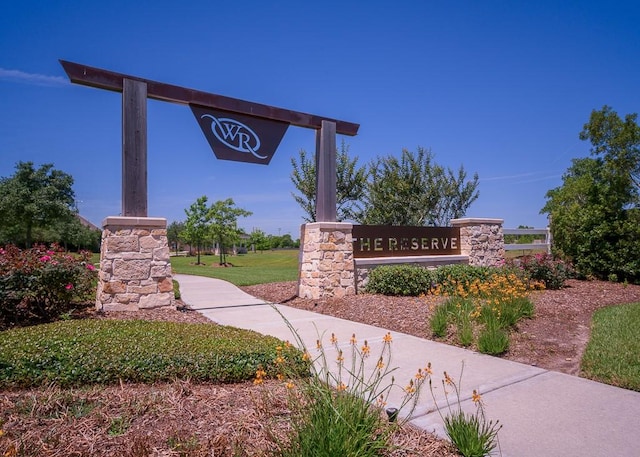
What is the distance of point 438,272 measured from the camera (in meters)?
Answer: 10.2

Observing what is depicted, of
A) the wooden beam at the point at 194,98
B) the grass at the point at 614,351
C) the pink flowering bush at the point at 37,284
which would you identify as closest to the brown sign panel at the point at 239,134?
the wooden beam at the point at 194,98

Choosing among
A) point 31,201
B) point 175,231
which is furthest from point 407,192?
point 175,231

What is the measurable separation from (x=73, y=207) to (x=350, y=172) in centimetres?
3039

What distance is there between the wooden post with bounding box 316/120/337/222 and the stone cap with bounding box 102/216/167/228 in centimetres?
367

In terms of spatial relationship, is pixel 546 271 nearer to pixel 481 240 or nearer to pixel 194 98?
pixel 481 240

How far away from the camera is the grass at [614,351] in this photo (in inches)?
161

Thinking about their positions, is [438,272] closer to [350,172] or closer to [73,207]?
[350,172]

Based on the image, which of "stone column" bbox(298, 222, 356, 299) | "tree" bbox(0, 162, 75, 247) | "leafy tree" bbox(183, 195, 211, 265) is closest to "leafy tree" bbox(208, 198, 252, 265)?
"leafy tree" bbox(183, 195, 211, 265)

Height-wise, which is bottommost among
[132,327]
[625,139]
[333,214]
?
[132,327]

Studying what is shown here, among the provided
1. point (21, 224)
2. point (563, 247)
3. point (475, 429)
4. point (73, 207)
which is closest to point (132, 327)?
point (475, 429)

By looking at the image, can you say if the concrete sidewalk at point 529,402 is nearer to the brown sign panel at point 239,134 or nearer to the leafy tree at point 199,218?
the brown sign panel at point 239,134

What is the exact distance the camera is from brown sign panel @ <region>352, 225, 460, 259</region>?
10.3 meters

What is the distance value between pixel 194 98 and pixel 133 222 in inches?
109

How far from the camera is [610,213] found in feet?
40.2
